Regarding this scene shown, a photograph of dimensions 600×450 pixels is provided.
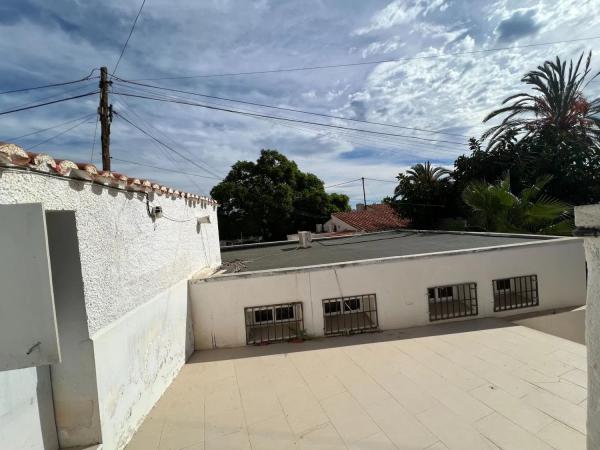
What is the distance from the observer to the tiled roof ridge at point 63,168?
7.65 feet


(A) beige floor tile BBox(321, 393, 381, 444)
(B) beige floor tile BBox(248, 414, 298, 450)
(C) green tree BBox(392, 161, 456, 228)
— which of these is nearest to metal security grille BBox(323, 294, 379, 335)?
(A) beige floor tile BBox(321, 393, 381, 444)

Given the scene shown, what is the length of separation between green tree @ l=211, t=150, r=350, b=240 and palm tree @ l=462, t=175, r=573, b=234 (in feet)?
50.5

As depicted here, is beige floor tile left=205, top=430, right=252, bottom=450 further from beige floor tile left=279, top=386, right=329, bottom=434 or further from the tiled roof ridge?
the tiled roof ridge

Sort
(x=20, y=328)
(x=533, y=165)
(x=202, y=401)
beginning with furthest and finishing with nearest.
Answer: (x=533, y=165) → (x=202, y=401) → (x=20, y=328)

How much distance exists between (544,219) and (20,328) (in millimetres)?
14865

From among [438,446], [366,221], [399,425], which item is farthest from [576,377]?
[366,221]

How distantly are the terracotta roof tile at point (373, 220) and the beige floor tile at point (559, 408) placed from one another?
20113 mm

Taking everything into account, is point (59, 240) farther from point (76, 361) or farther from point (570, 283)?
point (570, 283)

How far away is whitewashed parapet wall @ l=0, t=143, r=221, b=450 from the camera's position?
286 cm

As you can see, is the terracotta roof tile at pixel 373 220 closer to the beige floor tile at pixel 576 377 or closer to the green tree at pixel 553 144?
the green tree at pixel 553 144

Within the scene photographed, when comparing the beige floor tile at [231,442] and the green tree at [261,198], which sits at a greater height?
the green tree at [261,198]

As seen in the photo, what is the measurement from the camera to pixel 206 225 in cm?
892

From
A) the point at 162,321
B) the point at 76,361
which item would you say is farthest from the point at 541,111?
the point at 76,361

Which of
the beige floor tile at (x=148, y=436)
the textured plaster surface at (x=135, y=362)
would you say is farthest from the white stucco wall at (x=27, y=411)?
the beige floor tile at (x=148, y=436)
